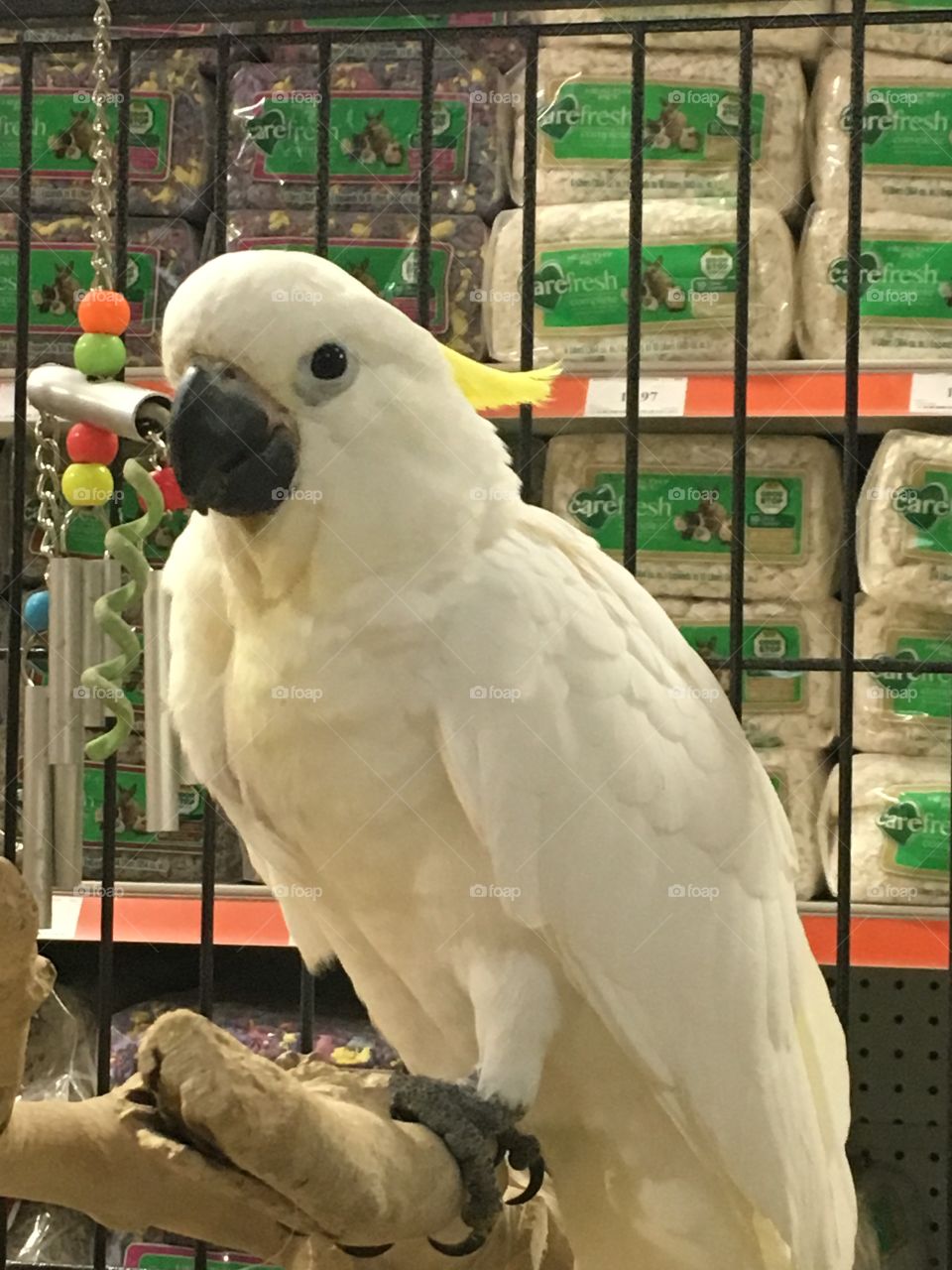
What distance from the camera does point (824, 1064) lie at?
3.45ft

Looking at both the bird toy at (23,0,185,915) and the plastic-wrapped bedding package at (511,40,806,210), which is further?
the plastic-wrapped bedding package at (511,40,806,210)

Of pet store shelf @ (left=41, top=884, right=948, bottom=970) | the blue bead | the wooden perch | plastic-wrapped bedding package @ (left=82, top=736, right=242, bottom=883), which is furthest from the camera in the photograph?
plastic-wrapped bedding package @ (left=82, top=736, right=242, bottom=883)

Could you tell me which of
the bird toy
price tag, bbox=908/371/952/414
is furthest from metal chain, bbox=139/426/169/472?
price tag, bbox=908/371/952/414

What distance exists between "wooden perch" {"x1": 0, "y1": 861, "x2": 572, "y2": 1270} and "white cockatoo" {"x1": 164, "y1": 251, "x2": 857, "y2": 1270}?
0.24 ft

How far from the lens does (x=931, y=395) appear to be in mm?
1320

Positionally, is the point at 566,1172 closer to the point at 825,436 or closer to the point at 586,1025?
the point at 586,1025

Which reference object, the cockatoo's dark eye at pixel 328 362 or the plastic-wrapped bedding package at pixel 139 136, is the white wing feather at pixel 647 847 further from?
the plastic-wrapped bedding package at pixel 139 136

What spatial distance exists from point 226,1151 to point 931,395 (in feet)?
3.31

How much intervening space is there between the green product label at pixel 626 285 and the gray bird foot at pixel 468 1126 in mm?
854

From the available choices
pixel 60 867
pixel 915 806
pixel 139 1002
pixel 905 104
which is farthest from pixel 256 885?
pixel 905 104

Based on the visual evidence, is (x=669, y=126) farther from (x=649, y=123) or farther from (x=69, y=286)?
(x=69, y=286)

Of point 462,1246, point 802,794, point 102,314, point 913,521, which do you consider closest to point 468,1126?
point 462,1246

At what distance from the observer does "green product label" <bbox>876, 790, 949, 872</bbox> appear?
54.4 inches

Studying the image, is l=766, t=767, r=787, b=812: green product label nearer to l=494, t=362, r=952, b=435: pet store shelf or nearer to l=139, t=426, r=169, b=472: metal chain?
l=494, t=362, r=952, b=435: pet store shelf
